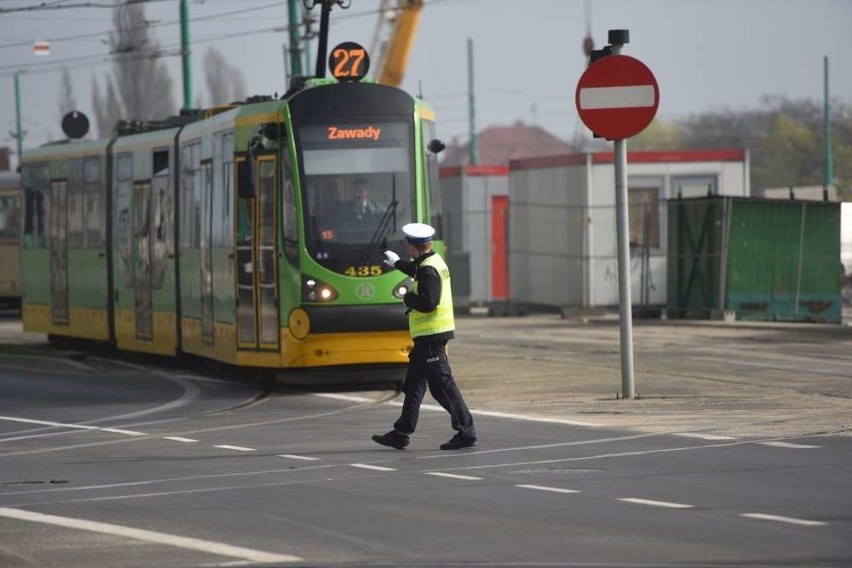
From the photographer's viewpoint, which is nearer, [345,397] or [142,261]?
[345,397]

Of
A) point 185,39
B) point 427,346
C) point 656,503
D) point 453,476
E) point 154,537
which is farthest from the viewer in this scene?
point 185,39

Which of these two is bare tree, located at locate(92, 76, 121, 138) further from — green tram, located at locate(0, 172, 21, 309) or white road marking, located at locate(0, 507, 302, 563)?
white road marking, located at locate(0, 507, 302, 563)

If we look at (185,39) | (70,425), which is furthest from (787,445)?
(185,39)

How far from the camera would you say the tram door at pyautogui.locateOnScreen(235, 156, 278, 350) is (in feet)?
70.4

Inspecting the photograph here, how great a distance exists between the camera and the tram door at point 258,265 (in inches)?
845

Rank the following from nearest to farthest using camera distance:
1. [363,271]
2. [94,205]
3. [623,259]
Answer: [623,259] < [363,271] < [94,205]

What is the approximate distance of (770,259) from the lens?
1353 inches

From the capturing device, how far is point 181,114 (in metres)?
27.2

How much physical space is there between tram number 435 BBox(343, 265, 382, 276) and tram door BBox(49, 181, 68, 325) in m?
10.3

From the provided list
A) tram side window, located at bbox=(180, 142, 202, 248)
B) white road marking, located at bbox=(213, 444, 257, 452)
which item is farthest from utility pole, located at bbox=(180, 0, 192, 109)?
white road marking, located at bbox=(213, 444, 257, 452)

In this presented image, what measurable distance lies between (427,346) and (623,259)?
392cm

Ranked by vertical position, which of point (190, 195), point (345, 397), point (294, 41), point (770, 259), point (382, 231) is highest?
point (294, 41)

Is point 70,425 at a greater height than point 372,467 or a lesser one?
lesser

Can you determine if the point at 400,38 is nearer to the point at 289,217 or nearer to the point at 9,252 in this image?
the point at 9,252
